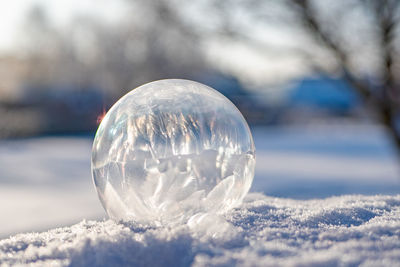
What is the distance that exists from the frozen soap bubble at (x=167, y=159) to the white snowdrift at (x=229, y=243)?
12 cm

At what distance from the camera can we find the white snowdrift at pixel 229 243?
1.43 m

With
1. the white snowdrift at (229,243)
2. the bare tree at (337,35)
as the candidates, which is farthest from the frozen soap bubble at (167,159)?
the bare tree at (337,35)

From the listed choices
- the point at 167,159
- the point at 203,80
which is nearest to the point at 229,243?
the point at 167,159

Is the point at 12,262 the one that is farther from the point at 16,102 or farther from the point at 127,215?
the point at 16,102

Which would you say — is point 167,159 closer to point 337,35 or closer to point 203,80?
point 337,35

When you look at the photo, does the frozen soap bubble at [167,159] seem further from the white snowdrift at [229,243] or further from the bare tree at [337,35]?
the bare tree at [337,35]

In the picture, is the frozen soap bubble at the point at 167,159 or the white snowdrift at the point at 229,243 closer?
the white snowdrift at the point at 229,243

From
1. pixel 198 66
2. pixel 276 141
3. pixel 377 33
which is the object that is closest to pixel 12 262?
pixel 377 33

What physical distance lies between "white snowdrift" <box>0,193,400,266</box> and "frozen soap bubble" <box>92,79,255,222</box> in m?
0.12

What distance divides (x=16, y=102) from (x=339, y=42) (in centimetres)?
3255

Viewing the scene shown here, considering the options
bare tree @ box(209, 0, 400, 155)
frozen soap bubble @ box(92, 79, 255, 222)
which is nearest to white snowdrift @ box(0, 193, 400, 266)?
frozen soap bubble @ box(92, 79, 255, 222)

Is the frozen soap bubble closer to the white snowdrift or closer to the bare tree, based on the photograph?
the white snowdrift

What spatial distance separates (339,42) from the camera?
4.20 m

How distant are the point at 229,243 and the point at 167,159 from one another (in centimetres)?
57
